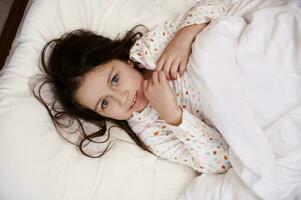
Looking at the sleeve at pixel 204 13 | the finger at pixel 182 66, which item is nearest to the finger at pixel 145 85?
the finger at pixel 182 66

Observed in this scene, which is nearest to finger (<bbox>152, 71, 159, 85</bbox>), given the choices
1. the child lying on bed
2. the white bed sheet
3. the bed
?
the child lying on bed

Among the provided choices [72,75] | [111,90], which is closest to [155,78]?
[111,90]

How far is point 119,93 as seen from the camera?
97cm

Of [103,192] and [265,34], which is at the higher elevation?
[265,34]

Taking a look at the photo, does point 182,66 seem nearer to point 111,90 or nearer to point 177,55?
point 177,55

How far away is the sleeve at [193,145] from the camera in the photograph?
3.12ft

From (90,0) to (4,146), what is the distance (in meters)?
0.55

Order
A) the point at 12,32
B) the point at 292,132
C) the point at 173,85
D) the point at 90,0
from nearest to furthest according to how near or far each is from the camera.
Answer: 1. the point at 292,132
2. the point at 173,85
3. the point at 90,0
4. the point at 12,32

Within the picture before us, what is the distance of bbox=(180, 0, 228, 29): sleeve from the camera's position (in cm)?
106

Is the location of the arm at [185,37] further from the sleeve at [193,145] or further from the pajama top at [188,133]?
the sleeve at [193,145]

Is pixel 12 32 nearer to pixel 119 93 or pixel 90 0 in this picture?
pixel 90 0

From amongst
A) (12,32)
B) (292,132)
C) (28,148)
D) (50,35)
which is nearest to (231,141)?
(292,132)

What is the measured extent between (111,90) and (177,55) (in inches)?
8.2

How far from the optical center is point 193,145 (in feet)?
3.16
